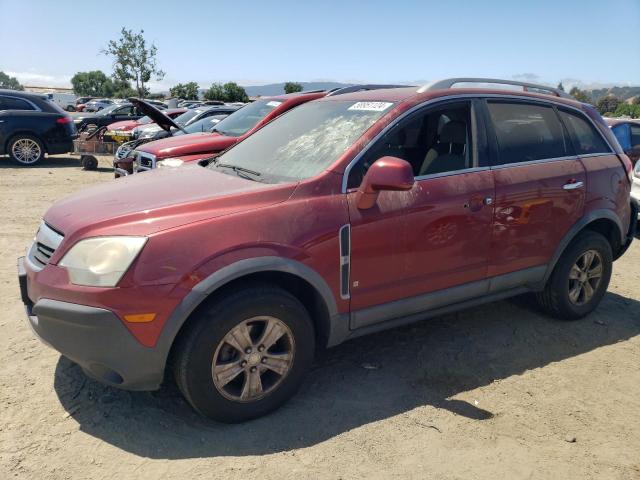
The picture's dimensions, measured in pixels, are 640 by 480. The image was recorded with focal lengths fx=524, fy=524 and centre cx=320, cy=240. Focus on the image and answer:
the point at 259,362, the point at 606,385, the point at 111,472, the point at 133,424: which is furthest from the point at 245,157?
the point at 606,385

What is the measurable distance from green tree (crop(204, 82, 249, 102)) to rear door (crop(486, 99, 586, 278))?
39781 millimetres

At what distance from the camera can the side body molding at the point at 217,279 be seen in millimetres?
2514

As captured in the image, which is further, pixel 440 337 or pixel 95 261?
pixel 440 337

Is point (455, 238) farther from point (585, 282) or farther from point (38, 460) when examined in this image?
point (38, 460)

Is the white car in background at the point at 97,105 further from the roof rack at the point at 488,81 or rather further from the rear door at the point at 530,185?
the rear door at the point at 530,185

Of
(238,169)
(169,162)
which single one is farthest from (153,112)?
(238,169)

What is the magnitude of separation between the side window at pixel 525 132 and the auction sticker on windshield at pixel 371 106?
2.77 ft

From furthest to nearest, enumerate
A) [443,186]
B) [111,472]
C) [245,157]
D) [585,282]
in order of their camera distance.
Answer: [585,282] < [245,157] < [443,186] < [111,472]

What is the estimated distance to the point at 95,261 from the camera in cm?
251

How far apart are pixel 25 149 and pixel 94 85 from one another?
243 ft

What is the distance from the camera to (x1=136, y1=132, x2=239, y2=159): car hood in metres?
6.78

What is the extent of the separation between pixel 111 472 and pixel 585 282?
150 inches

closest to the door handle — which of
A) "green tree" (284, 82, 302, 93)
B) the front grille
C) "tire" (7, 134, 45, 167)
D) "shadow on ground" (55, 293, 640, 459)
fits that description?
"shadow on ground" (55, 293, 640, 459)

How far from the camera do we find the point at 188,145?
6.92m
